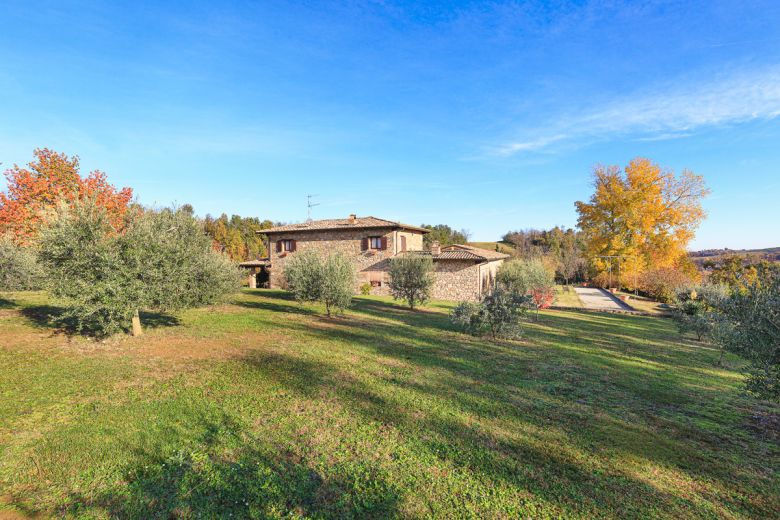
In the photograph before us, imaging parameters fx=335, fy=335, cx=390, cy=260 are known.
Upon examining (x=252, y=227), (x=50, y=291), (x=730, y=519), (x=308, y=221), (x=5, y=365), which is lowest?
(x=730, y=519)

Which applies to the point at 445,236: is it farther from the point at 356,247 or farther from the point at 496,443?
the point at 496,443

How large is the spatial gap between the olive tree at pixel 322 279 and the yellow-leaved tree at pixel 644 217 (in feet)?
85.7

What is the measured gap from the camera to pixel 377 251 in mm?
28469

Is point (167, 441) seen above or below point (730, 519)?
above

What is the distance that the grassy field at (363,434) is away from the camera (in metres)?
4.09

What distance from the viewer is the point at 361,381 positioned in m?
8.01

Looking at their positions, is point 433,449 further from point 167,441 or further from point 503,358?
point 503,358

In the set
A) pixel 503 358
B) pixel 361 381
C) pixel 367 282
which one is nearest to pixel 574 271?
pixel 367 282

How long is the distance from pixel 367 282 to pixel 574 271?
3931cm

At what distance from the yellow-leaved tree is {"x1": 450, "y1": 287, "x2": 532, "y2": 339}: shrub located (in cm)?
2252

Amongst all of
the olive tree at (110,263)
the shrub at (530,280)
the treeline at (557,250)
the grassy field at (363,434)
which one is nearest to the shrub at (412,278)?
the shrub at (530,280)

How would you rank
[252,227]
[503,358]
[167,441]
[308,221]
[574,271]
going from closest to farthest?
1. [167,441]
2. [503,358]
3. [308,221]
4. [574,271]
5. [252,227]

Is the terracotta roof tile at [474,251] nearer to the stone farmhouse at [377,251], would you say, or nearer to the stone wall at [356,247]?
the stone farmhouse at [377,251]

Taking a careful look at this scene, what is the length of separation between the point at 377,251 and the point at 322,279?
12.9 meters
